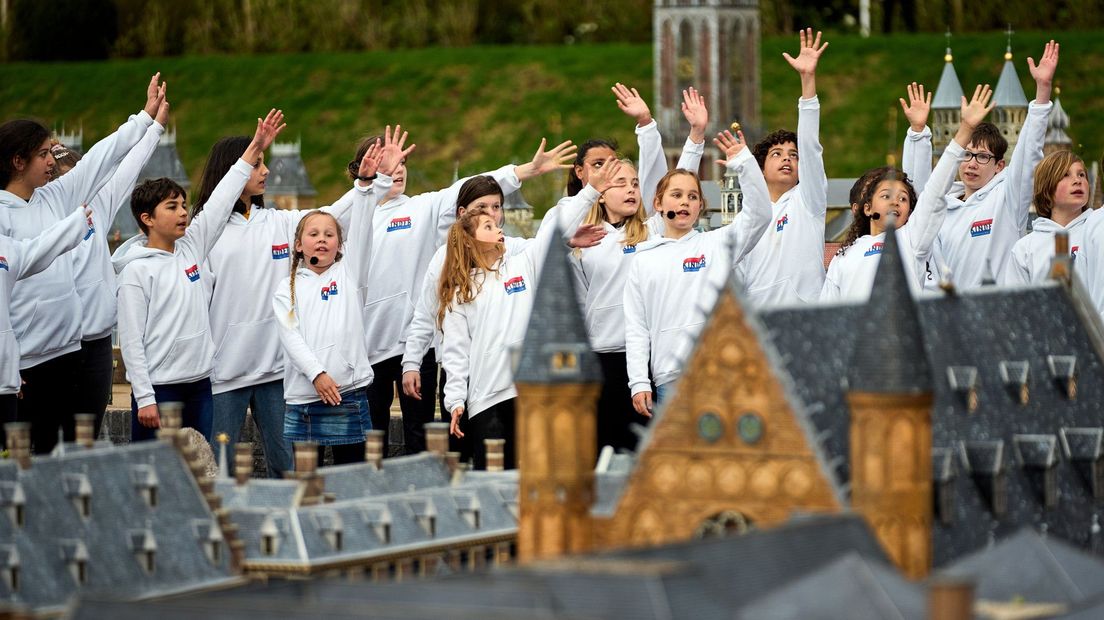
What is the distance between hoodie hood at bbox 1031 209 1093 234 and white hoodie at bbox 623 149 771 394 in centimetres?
405

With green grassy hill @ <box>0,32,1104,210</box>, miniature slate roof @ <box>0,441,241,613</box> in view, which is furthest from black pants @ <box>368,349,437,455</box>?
green grassy hill @ <box>0,32,1104,210</box>

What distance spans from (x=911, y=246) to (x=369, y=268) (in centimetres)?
672

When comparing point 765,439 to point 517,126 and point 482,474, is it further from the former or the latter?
point 517,126

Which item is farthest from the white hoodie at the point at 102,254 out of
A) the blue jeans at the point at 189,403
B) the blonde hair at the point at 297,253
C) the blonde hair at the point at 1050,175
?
the blonde hair at the point at 1050,175

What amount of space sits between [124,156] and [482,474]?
572 cm

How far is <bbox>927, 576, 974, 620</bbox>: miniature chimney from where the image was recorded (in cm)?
2067

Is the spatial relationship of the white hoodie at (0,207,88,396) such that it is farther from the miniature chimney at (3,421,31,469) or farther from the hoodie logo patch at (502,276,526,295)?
the hoodie logo patch at (502,276,526,295)

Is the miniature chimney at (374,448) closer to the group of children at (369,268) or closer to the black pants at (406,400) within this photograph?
the group of children at (369,268)

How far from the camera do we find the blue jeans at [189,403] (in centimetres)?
3150

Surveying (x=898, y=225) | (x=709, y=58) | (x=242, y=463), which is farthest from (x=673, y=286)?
(x=709, y=58)

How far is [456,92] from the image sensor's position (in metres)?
152

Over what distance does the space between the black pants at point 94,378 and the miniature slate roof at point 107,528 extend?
4.14 meters

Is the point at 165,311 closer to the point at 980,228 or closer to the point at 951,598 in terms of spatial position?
the point at 980,228

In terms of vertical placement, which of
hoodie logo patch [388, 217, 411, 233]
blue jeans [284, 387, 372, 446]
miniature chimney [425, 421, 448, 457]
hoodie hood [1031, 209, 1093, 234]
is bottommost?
miniature chimney [425, 421, 448, 457]
